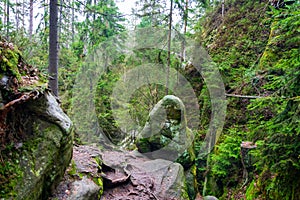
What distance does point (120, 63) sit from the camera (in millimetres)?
15789

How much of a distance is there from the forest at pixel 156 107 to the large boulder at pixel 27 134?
0.02 metres

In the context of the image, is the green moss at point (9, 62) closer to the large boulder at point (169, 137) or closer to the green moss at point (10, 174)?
the green moss at point (10, 174)

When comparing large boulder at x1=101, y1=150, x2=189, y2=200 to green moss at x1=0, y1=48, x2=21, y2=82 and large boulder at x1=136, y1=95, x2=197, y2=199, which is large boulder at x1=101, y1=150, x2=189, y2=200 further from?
green moss at x1=0, y1=48, x2=21, y2=82

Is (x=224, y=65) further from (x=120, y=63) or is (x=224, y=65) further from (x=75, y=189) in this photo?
(x=75, y=189)

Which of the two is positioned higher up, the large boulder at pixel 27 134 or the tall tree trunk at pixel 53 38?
the tall tree trunk at pixel 53 38

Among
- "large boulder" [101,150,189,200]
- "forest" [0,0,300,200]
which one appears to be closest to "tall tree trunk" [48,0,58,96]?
"forest" [0,0,300,200]

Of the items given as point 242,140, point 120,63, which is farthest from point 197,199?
point 120,63

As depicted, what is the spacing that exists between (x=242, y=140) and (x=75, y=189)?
19.3 feet

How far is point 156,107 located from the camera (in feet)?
30.6

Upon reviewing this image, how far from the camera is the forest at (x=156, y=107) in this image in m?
3.40

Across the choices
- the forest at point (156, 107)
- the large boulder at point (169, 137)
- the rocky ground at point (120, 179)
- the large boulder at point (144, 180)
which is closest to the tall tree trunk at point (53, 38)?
the forest at point (156, 107)

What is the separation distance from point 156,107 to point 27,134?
6.31m

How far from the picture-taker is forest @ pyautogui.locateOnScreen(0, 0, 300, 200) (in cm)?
340

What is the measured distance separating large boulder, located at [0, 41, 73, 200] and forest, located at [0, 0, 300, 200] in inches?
0.6
